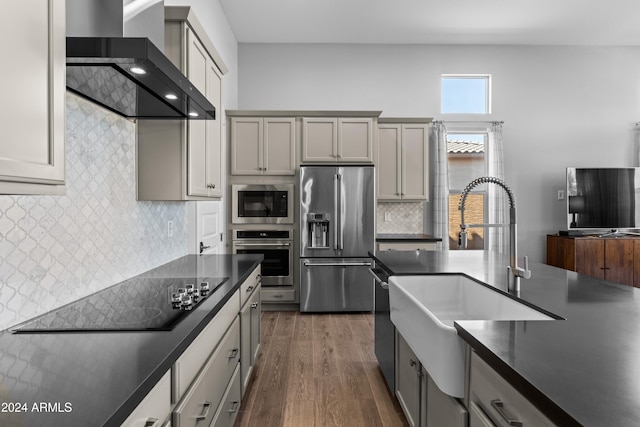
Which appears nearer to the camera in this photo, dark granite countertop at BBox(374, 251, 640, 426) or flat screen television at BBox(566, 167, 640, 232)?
dark granite countertop at BBox(374, 251, 640, 426)

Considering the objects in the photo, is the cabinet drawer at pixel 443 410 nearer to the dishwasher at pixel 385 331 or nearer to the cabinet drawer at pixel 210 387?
the dishwasher at pixel 385 331

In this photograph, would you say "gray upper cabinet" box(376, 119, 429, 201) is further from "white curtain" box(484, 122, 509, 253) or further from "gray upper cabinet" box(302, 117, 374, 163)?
"white curtain" box(484, 122, 509, 253)

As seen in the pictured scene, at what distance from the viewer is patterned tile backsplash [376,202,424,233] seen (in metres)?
5.21

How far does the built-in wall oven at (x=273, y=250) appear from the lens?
460 cm

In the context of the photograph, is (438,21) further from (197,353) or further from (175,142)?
(197,353)

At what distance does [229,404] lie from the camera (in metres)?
1.91

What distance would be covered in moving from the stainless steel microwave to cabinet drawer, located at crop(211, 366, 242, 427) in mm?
2595

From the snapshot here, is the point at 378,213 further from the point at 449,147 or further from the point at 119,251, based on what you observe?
the point at 119,251

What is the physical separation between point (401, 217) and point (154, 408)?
4.55 m

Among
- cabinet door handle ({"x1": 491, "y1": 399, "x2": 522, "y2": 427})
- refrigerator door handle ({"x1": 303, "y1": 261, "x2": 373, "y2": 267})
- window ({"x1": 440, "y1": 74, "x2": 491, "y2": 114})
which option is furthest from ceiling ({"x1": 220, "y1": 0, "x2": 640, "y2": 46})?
cabinet door handle ({"x1": 491, "y1": 399, "x2": 522, "y2": 427})

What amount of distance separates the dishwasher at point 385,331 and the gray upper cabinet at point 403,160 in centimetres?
236

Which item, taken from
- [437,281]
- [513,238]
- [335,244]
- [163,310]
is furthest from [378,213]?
[163,310]

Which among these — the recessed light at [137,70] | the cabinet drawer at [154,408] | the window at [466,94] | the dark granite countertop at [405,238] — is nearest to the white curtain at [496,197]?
the window at [466,94]

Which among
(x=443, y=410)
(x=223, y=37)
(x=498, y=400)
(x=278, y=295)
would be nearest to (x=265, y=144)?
(x=223, y=37)
